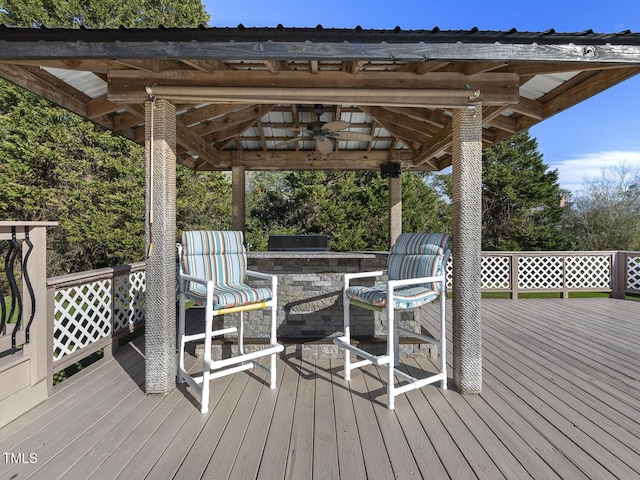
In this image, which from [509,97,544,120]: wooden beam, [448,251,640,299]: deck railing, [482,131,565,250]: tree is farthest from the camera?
[482,131,565,250]: tree

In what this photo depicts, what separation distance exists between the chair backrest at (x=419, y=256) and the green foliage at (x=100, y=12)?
11768 mm

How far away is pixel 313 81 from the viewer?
8.91 feet

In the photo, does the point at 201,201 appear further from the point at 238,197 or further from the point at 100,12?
the point at 238,197

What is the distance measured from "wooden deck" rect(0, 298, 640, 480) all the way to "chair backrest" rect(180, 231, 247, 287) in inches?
35.6

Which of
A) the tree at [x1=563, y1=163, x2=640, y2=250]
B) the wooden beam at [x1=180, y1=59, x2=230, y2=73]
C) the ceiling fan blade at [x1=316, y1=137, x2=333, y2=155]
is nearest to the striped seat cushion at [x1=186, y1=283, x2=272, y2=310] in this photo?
the wooden beam at [x1=180, y1=59, x2=230, y2=73]

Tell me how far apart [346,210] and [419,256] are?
1011cm

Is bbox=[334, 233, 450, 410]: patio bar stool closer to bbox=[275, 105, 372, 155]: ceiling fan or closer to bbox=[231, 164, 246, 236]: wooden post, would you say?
bbox=[275, 105, 372, 155]: ceiling fan

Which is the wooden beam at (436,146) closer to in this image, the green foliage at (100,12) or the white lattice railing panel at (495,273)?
the white lattice railing panel at (495,273)

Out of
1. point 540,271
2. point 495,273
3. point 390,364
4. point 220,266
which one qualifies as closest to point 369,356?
point 390,364

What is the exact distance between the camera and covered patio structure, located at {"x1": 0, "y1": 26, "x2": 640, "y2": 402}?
84.3 inches

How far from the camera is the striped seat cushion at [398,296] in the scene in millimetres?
2545

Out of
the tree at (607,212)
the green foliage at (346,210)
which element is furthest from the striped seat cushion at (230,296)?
the tree at (607,212)

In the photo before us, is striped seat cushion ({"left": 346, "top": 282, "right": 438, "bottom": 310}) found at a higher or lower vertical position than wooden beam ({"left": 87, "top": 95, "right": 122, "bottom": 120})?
lower

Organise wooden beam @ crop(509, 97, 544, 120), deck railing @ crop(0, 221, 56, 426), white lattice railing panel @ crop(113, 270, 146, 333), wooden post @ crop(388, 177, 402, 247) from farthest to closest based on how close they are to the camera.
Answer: wooden post @ crop(388, 177, 402, 247), white lattice railing panel @ crop(113, 270, 146, 333), wooden beam @ crop(509, 97, 544, 120), deck railing @ crop(0, 221, 56, 426)
